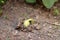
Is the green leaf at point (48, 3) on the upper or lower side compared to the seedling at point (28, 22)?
upper

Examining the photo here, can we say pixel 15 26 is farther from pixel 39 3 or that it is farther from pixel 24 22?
pixel 39 3

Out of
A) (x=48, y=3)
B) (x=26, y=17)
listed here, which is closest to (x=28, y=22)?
(x=26, y=17)

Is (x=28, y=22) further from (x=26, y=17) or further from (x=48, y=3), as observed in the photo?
(x=48, y=3)

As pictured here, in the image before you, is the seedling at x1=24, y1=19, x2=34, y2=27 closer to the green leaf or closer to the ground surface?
the ground surface

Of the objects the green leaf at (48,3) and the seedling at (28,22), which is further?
the green leaf at (48,3)

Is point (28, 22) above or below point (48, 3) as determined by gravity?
below

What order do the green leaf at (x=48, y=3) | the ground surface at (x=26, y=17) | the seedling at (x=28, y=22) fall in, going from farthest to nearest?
the green leaf at (x=48, y=3), the seedling at (x=28, y=22), the ground surface at (x=26, y=17)

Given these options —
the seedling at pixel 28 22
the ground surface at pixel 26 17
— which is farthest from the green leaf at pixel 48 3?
the seedling at pixel 28 22

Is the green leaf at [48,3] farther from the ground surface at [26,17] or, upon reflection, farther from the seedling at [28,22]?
the seedling at [28,22]

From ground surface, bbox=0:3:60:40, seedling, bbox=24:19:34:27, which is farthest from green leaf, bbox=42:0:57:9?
seedling, bbox=24:19:34:27
